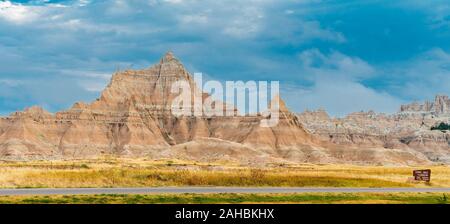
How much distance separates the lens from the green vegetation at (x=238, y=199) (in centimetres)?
3031

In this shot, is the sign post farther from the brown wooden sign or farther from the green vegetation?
the green vegetation

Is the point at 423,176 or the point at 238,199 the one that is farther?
the point at 423,176

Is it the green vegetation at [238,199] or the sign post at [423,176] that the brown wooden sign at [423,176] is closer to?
the sign post at [423,176]

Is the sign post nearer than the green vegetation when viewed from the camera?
No

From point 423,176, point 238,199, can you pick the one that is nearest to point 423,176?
point 423,176

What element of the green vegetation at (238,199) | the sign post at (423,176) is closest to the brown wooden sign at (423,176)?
the sign post at (423,176)

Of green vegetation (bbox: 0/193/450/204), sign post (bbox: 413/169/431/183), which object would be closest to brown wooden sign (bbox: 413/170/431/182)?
sign post (bbox: 413/169/431/183)

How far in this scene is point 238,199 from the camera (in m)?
32.6

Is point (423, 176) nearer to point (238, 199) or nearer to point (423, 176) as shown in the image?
point (423, 176)

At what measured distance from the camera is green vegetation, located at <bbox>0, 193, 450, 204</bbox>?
30.3 m
